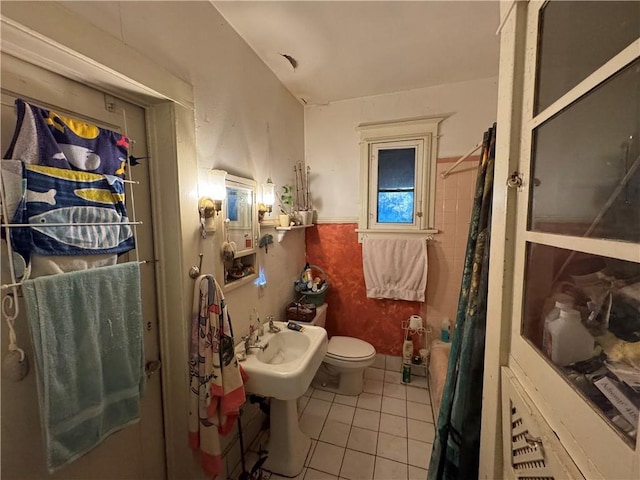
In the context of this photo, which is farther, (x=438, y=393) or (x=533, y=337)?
(x=438, y=393)

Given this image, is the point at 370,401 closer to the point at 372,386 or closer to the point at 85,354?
the point at 372,386

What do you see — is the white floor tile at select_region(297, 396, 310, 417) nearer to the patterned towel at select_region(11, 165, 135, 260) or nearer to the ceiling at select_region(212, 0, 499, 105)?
the patterned towel at select_region(11, 165, 135, 260)

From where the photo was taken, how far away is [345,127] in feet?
8.12

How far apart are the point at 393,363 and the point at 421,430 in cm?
72

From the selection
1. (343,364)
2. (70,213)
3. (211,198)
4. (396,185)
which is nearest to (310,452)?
(343,364)

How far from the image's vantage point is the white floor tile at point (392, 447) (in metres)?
1.65

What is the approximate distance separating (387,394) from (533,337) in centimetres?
190

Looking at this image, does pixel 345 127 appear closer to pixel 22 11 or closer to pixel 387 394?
pixel 22 11

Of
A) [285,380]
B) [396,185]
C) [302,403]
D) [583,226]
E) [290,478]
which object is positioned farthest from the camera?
[396,185]

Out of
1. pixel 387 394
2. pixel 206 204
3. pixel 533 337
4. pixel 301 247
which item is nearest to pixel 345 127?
pixel 301 247

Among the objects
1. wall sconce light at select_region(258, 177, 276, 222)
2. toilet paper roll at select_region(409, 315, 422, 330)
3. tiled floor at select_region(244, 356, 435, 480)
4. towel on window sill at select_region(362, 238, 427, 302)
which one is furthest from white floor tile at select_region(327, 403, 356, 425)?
wall sconce light at select_region(258, 177, 276, 222)

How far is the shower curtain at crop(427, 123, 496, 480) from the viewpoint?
0.95 metres

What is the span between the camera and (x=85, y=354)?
0.84 m

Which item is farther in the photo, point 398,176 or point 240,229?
point 398,176
